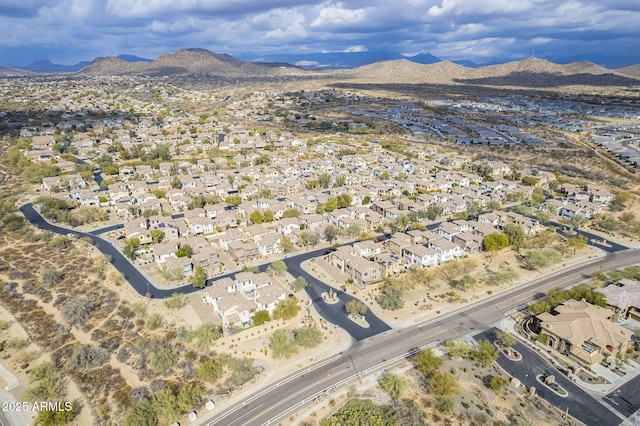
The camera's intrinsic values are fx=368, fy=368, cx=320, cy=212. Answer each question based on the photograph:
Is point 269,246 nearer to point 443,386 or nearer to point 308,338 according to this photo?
point 308,338

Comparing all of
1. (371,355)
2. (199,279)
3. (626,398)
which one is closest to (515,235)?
(626,398)

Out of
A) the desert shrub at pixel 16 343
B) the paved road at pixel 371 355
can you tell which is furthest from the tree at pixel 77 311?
→ the paved road at pixel 371 355

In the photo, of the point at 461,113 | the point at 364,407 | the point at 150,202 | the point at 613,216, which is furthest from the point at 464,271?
the point at 461,113

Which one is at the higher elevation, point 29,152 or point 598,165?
point 29,152

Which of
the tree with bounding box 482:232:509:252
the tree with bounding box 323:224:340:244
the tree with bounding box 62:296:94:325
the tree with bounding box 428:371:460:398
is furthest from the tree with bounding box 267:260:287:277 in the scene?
the tree with bounding box 482:232:509:252

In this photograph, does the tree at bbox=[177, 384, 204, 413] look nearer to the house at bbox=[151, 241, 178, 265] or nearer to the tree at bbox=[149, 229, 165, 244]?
the house at bbox=[151, 241, 178, 265]

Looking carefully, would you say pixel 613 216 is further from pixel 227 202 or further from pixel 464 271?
pixel 227 202
